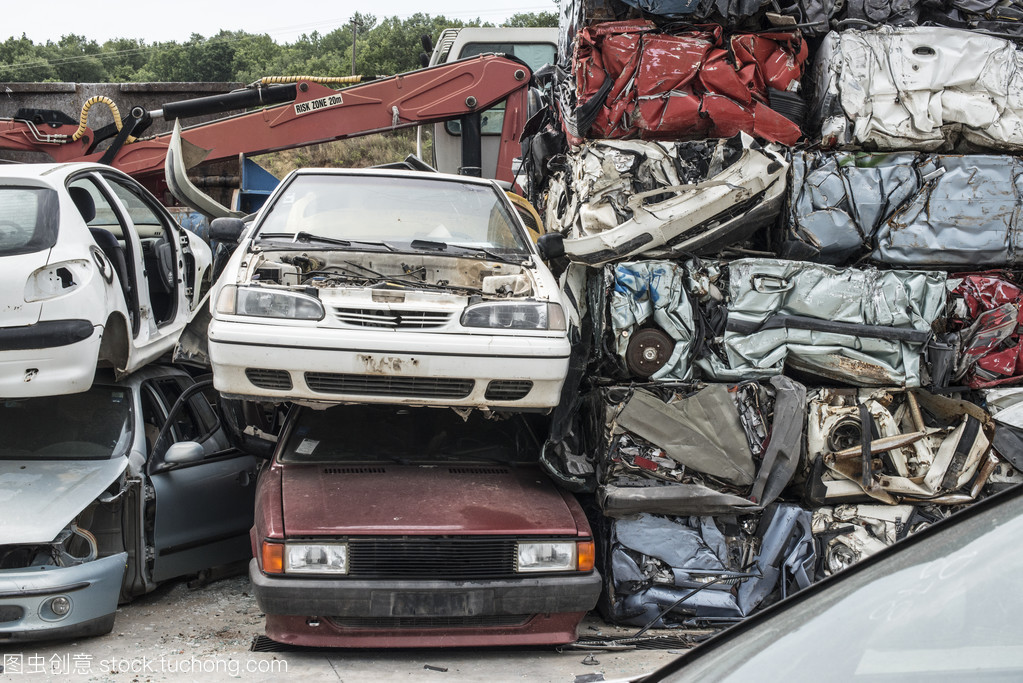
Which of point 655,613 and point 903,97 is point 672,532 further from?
point 903,97

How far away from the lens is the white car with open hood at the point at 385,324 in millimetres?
4605

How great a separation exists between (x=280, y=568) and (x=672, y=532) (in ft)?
7.31

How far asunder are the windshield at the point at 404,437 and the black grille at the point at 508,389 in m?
0.52

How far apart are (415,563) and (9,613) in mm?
1906

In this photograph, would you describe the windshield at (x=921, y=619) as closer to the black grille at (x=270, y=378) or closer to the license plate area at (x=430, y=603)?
the license plate area at (x=430, y=603)

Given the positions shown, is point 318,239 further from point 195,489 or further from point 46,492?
point 46,492

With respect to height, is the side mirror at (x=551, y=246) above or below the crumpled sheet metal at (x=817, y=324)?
above

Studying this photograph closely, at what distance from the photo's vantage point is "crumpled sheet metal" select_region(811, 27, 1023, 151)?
5586 millimetres

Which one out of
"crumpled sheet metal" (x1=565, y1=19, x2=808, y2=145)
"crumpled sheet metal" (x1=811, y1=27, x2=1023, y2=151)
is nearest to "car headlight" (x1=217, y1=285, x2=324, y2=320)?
"crumpled sheet metal" (x1=565, y1=19, x2=808, y2=145)

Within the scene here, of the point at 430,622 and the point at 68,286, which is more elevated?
the point at 68,286

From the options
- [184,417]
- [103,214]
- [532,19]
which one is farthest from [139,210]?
[532,19]

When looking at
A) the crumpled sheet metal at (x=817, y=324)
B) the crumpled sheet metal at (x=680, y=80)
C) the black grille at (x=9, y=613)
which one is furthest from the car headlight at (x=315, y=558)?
the crumpled sheet metal at (x=680, y=80)

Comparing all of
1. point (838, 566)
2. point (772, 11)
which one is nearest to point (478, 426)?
point (838, 566)

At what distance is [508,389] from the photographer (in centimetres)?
476
